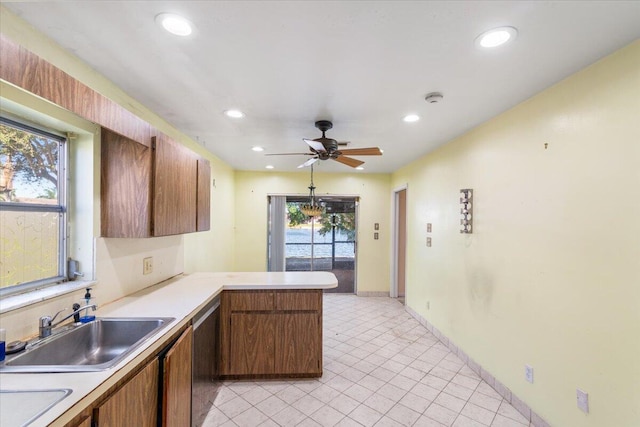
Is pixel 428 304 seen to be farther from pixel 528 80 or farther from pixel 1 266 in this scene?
pixel 1 266

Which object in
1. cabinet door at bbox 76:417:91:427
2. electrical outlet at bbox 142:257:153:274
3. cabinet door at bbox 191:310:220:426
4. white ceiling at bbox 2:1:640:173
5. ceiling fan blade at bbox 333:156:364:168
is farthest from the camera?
ceiling fan blade at bbox 333:156:364:168

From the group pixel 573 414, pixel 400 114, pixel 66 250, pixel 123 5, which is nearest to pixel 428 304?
pixel 573 414

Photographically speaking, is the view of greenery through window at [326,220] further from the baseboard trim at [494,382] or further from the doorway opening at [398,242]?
the baseboard trim at [494,382]

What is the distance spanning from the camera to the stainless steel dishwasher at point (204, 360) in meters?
1.98

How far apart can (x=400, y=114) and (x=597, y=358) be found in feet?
7.03

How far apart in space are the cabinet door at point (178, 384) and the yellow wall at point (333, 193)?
3753mm

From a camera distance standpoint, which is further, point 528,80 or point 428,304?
point 428,304

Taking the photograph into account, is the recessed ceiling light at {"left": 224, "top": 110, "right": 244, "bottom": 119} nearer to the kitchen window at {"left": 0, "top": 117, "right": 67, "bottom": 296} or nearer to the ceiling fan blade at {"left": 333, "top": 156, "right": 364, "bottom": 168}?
the ceiling fan blade at {"left": 333, "top": 156, "right": 364, "bottom": 168}

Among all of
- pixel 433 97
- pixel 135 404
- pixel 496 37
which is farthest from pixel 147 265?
pixel 496 37

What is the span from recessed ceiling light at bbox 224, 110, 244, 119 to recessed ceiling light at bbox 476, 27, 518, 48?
6.11ft

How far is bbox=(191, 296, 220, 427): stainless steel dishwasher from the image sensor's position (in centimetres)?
198

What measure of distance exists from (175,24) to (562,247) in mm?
2646

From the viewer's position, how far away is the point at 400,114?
8.35ft

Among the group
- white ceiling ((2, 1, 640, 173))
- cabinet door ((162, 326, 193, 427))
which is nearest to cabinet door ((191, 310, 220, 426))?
cabinet door ((162, 326, 193, 427))
